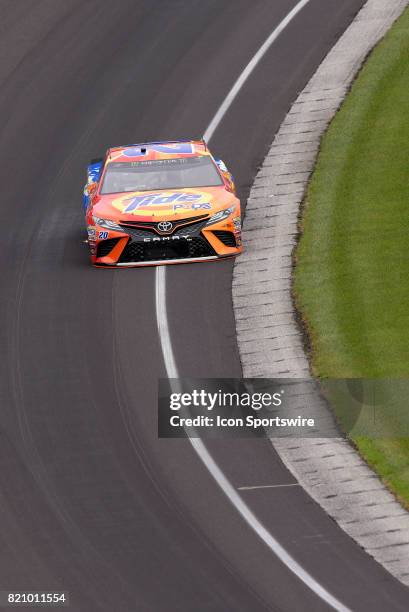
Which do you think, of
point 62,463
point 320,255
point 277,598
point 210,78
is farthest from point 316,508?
point 210,78

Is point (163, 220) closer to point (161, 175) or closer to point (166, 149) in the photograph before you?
point (161, 175)

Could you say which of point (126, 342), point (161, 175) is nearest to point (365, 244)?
point (161, 175)

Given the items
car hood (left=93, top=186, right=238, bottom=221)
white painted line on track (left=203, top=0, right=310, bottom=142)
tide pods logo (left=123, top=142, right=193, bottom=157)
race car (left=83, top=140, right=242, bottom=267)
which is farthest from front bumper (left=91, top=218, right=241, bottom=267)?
white painted line on track (left=203, top=0, right=310, bottom=142)

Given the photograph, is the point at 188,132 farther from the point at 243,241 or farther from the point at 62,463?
the point at 62,463

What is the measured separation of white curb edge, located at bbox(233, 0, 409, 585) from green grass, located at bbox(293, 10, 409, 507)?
9.8 inches

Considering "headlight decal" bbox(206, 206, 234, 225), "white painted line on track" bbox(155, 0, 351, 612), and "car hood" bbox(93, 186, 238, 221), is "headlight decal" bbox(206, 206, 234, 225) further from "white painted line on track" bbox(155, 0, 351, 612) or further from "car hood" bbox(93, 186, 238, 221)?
"white painted line on track" bbox(155, 0, 351, 612)

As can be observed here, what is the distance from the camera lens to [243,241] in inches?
1019

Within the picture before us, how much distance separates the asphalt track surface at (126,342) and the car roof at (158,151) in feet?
5.05

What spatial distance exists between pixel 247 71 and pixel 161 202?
9739 millimetres

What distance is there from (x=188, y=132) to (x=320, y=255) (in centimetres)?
721

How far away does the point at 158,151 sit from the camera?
87.6ft

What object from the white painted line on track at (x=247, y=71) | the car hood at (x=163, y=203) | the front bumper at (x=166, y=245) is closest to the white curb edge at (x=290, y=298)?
the front bumper at (x=166, y=245)

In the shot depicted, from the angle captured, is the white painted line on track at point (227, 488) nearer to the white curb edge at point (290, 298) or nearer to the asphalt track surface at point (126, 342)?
the asphalt track surface at point (126, 342)

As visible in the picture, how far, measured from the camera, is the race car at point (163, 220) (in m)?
24.5
